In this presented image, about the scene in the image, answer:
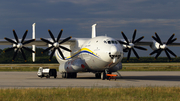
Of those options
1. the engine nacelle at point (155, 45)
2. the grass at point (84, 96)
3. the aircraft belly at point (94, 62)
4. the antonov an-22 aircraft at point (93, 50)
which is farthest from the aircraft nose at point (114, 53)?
the engine nacelle at point (155, 45)

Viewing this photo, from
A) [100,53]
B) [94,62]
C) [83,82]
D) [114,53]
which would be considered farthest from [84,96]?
[94,62]

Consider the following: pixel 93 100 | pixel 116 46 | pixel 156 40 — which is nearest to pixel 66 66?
pixel 116 46

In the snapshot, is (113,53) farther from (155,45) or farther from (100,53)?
(155,45)

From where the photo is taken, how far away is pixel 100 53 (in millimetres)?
23141

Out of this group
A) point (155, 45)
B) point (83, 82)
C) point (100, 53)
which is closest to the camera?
point (83, 82)

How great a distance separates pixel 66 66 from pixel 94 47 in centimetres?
476

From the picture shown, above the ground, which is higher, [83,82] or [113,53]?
[113,53]

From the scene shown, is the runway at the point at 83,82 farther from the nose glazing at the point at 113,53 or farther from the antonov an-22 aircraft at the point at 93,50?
the nose glazing at the point at 113,53

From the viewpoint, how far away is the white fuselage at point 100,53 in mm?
22312

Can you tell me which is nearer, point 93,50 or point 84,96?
point 84,96

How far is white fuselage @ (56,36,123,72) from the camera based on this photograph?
73.2 ft

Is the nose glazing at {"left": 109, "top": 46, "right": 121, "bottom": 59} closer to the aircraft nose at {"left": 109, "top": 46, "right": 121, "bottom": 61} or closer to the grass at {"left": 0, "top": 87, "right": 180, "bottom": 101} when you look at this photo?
the aircraft nose at {"left": 109, "top": 46, "right": 121, "bottom": 61}

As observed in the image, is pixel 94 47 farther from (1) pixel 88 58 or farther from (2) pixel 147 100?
(2) pixel 147 100

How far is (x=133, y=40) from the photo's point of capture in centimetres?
2802
